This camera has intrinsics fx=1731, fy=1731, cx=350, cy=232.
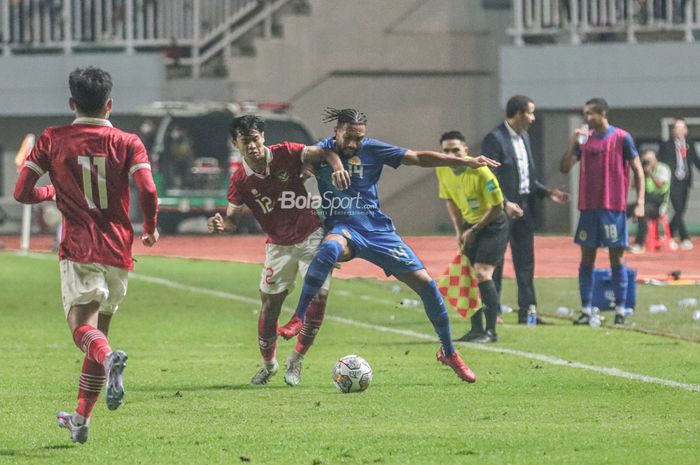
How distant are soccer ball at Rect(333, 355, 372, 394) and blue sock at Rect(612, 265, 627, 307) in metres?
5.85

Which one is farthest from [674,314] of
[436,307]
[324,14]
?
[324,14]

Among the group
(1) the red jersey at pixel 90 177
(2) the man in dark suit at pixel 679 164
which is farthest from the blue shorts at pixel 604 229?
(2) the man in dark suit at pixel 679 164

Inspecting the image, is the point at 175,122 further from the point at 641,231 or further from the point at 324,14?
the point at 641,231

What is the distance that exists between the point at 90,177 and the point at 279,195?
2.80 meters

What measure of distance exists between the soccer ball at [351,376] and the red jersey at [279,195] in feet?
3.51

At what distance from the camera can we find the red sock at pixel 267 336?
1175 cm

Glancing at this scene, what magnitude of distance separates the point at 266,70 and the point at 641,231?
958 centimetres

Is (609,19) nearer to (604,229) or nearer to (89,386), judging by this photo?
(604,229)

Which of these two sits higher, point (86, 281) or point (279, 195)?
point (279, 195)

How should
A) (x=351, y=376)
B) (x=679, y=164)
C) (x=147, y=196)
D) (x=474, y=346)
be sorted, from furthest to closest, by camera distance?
(x=679, y=164), (x=474, y=346), (x=351, y=376), (x=147, y=196)

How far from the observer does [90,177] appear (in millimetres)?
8875

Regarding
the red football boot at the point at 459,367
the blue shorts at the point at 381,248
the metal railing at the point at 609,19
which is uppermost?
the metal railing at the point at 609,19

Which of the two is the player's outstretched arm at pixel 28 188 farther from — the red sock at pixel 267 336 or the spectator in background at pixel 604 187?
the spectator in background at pixel 604 187

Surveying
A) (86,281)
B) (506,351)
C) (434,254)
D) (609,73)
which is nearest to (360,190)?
(506,351)
